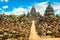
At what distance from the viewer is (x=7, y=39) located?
17578mm

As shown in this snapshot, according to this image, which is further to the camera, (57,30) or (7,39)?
(57,30)

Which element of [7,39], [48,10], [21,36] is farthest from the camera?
[48,10]

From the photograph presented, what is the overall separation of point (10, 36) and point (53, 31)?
1999 cm

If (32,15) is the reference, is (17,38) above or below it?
below

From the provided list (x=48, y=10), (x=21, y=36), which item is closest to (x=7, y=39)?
(x=21, y=36)

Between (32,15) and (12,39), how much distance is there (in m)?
131

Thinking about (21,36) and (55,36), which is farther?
(55,36)

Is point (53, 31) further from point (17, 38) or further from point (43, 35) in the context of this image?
point (17, 38)

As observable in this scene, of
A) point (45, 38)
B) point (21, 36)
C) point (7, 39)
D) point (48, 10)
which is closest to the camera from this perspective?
point (7, 39)

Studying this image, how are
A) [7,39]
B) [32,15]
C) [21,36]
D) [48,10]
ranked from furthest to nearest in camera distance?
[32,15]
[48,10]
[21,36]
[7,39]

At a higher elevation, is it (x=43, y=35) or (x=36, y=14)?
(x=36, y=14)

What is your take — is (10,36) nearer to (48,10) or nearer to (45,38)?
(45,38)

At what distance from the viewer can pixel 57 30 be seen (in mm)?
37188

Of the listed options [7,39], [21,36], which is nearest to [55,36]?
[21,36]
